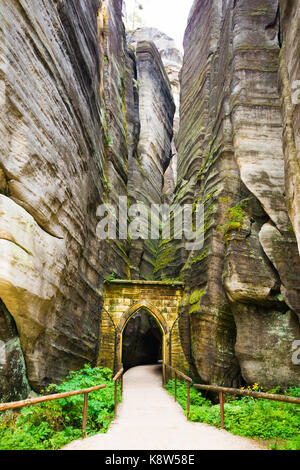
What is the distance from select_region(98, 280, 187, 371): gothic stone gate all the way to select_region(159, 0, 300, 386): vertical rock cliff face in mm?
871

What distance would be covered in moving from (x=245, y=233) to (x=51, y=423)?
7.25m

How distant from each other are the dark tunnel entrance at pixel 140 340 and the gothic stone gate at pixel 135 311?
240cm

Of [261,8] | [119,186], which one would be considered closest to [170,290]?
[119,186]

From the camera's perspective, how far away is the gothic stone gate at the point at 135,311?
12102 millimetres

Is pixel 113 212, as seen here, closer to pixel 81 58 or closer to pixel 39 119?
pixel 81 58

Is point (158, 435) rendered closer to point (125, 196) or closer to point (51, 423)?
Answer: point (51, 423)

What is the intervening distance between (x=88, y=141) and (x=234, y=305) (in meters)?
6.82

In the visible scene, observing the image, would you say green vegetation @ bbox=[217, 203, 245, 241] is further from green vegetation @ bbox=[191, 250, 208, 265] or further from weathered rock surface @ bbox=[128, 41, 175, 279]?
weathered rock surface @ bbox=[128, 41, 175, 279]

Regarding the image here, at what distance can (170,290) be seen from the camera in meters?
13.4

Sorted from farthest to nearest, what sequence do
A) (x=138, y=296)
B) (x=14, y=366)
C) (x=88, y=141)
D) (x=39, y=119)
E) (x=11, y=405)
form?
(x=138, y=296) < (x=88, y=141) < (x=39, y=119) < (x=14, y=366) < (x=11, y=405)

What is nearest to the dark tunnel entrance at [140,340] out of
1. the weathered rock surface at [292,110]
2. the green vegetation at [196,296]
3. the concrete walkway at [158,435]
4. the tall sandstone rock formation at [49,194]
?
the tall sandstone rock formation at [49,194]

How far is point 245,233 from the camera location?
9.85 meters

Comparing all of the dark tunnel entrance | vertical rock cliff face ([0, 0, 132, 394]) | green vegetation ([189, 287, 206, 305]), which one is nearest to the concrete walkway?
vertical rock cliff face ([0, 0, 132, 394])

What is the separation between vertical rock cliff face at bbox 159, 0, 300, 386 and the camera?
882cm
